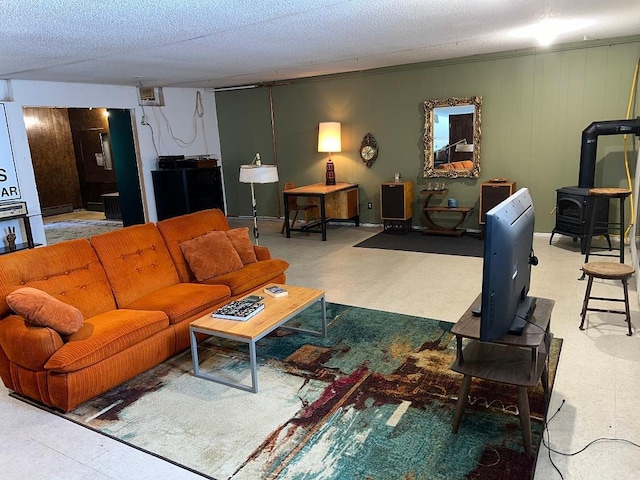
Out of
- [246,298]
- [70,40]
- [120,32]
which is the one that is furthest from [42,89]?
[246,298]

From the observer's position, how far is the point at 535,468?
2086 millimetres

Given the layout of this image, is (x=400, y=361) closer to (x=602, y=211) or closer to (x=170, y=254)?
(x=170, y=254)

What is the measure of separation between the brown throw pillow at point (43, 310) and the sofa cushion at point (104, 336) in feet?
0.32

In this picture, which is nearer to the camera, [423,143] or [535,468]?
[535,468]

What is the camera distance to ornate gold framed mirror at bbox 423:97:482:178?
652 cm

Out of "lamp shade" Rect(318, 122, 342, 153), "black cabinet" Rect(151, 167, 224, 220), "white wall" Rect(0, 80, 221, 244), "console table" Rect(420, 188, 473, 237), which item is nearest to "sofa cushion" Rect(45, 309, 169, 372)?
"white wall" Rect(0, 80, 221, 244)

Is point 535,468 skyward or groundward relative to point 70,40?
groundward

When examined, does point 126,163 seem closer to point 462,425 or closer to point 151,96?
point 151,96

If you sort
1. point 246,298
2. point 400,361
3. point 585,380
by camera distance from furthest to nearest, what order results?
point 246,298, point 400,361, point 585,380

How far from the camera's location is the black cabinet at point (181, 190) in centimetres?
740

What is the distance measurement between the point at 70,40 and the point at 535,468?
4.34 m

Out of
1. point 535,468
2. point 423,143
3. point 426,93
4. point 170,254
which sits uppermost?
point 426,93

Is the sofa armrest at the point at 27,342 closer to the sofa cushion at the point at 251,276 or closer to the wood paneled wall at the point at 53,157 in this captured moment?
the sofa cushion at the point at 251,276

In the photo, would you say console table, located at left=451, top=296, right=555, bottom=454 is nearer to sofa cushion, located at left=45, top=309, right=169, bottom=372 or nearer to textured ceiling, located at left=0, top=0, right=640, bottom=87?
sofa cushion, located at left=45, top=309, right=169, bottom=372
